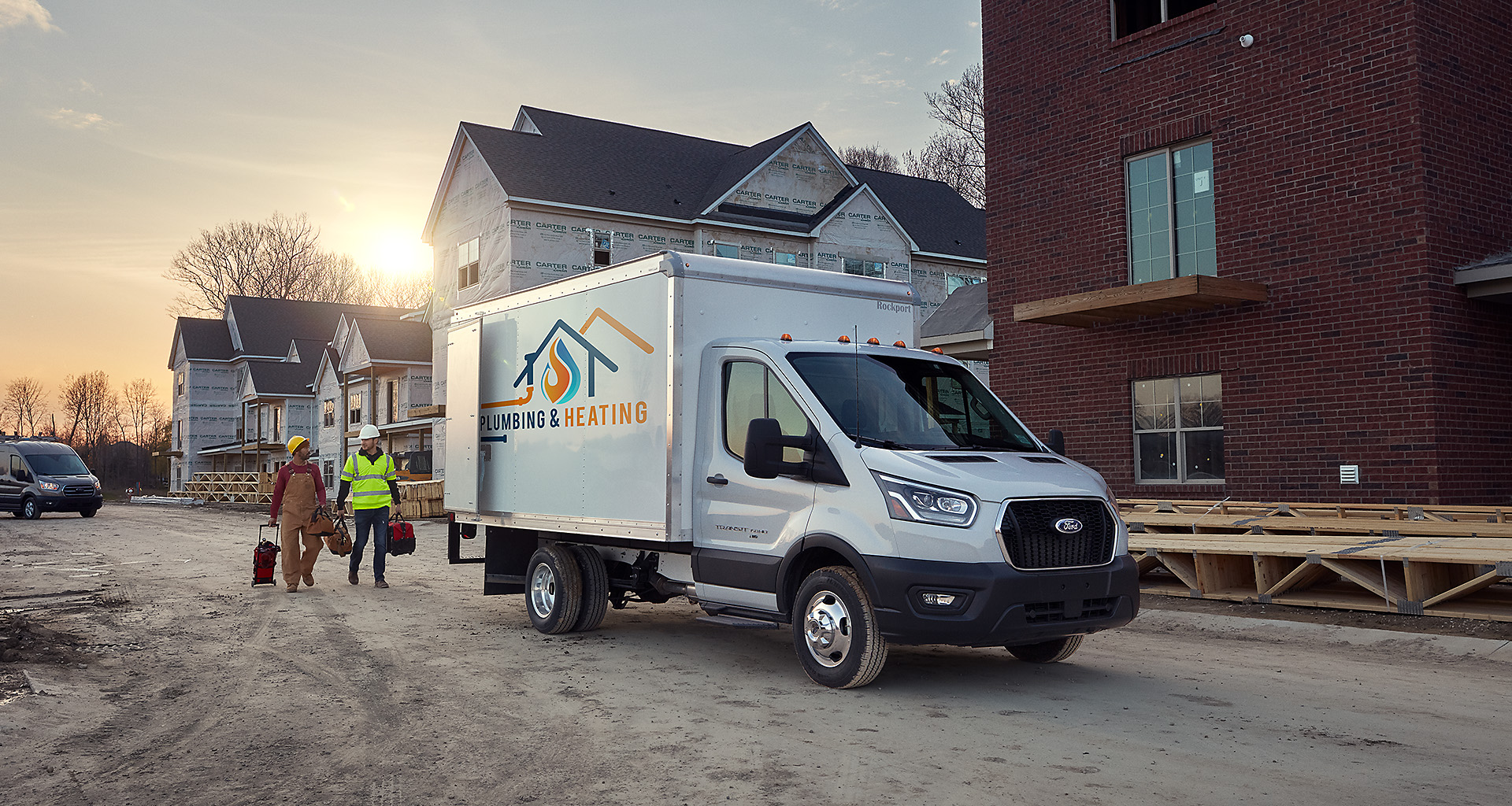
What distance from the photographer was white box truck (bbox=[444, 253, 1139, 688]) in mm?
6832

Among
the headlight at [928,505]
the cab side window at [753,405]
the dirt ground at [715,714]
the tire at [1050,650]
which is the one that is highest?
the cab side window at [753,405]

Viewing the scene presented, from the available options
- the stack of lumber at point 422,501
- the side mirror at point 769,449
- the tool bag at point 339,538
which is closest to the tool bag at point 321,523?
the tool bag at point 339,538

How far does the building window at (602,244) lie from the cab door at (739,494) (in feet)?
75.9

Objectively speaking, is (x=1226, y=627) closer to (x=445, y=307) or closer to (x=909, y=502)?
(x=909, y=502)

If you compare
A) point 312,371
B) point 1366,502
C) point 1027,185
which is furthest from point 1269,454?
point 312,371

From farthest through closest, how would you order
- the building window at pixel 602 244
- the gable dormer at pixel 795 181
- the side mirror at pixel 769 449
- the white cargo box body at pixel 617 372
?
the gable dormer at pixel 795 181 < the building window at pixel 602 244 < the white cargo box body at pixel 617 372 < the side mirror at pixel 769 449

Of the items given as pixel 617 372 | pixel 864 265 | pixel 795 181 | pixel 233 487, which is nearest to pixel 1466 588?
pixel 617 372

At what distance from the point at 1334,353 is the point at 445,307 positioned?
26.1m

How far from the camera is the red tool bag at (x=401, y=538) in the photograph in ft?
44.6

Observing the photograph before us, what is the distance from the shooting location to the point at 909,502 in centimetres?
686

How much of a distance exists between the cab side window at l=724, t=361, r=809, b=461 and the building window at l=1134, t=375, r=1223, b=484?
7.92 meters

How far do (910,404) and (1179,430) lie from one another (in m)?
7.59

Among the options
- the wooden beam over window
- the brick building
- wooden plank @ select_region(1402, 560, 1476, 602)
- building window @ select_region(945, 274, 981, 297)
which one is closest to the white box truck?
wooden plank @ select_region(1402, 560, 1476, 602)

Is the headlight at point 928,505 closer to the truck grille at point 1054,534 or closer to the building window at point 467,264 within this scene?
the truck grille at point 1054,534
